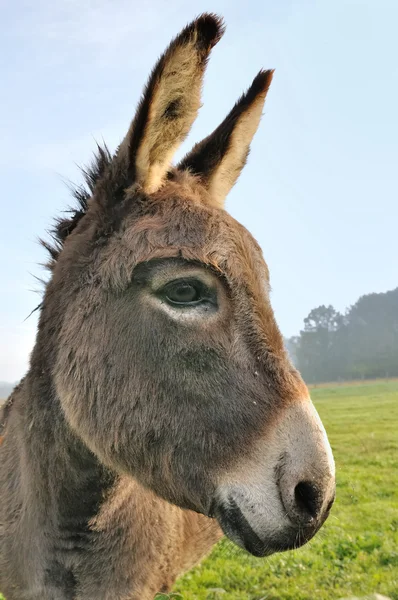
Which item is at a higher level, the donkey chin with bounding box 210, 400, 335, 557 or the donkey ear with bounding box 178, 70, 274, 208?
the donkey ear with bounding box 178, 70, 274, 208

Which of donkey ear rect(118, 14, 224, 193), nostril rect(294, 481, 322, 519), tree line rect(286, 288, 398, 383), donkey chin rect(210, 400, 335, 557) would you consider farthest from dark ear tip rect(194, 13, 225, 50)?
tree line rect(286, 288, 398, 383)

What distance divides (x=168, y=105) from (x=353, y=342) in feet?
347

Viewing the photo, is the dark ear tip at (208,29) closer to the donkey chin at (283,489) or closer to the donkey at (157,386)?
the donkey at (157,386)

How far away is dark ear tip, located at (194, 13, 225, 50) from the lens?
2.56 m

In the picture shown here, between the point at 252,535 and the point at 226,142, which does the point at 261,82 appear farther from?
the point at 252,535

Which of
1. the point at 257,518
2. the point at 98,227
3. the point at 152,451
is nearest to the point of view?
the point at 257,518

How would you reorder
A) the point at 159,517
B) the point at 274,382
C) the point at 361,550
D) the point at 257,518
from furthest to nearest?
the point at 361,550 → the point at 159,517 → the point at 274,382 → the point at 257,518

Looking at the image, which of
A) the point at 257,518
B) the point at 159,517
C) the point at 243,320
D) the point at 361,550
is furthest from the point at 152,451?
the point at 361,550

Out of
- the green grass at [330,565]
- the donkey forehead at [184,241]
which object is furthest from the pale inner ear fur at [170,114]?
the green grass at [330,565]

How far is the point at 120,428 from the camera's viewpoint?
8.47ft

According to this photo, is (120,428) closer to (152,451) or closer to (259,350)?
(152,451)

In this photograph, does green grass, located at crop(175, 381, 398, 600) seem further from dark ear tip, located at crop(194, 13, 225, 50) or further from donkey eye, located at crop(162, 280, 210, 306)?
dark ear tip, located at crop(194, 13, 225, 50)

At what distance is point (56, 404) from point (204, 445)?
3.51 feet

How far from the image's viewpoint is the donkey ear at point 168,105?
255 cm
